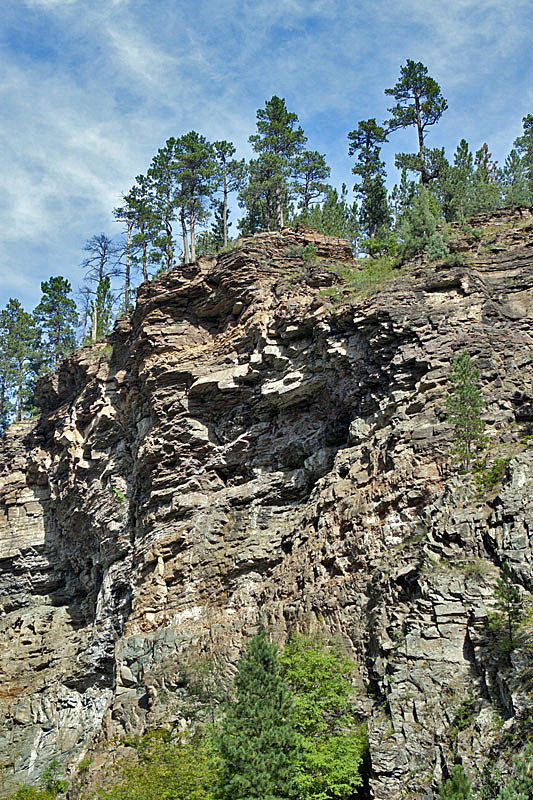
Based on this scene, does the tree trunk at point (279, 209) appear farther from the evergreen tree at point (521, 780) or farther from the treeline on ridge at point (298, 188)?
the evergreen tree at point (521, 780)

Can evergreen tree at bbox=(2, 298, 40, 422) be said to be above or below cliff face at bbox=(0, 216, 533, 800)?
above

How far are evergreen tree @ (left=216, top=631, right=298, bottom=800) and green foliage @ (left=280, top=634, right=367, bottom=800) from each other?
1.68 feet

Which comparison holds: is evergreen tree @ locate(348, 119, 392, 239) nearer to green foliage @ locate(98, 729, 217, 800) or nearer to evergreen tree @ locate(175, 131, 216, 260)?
evergreen tree @ locate(175, 131, 216, 260)

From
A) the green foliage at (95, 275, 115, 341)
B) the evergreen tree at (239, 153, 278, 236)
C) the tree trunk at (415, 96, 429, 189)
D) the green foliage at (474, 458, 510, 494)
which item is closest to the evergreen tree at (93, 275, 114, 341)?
the green foliage at (95, 275, 115, 341)

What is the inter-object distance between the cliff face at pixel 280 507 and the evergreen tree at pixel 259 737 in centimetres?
243

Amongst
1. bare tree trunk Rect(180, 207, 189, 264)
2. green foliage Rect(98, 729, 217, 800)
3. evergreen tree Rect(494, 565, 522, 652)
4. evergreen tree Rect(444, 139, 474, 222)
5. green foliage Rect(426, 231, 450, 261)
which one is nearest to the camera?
evergreen tree Rect(494, 565, 522, 652)

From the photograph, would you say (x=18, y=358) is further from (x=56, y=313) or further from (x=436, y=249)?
(x=436, y=249)

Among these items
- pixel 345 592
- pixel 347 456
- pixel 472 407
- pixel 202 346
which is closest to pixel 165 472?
pixel 202 346

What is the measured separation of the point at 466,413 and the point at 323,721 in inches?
406

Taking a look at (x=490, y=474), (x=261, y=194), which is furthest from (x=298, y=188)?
(x=490, y=474)

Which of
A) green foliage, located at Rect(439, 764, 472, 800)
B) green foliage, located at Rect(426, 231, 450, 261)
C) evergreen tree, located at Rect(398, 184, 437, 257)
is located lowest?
green foliage, located at Rect(439, 764, 472, 800)

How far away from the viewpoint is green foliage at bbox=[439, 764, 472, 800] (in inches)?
607

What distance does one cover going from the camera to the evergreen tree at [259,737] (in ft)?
61.2

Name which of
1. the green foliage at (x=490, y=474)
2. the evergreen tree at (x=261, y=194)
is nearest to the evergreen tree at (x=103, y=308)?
the evergreen tree at (x=261, y=194)
